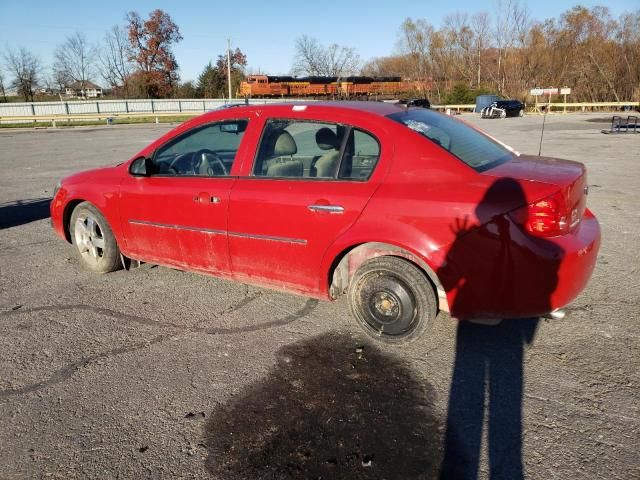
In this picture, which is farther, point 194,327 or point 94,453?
point 194,327

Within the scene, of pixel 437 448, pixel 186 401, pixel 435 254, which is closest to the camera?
pixel 437 448

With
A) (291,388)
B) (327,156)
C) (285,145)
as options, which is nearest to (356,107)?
(327,156)

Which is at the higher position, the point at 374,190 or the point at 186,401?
the point at 374,190

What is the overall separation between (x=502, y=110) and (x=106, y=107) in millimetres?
36411

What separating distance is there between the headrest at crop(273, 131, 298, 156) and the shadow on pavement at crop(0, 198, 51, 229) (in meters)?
5.25

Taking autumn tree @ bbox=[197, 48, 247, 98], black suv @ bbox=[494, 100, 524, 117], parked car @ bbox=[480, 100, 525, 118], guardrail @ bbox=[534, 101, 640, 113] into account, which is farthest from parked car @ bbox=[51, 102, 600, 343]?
autumn tree @ bbox=[197, 48, 247, 98]

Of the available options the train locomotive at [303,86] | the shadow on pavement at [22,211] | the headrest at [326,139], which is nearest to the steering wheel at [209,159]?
the headrest at [326,139]

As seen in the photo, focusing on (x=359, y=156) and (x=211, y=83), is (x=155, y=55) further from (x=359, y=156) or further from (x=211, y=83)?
(x=359, y=156)

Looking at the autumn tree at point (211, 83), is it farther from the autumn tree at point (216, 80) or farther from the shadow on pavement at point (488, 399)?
the shadow on pavement at point (488, 399)

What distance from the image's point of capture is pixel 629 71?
46469 mm

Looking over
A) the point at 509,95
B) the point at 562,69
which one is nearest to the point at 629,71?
the point at 562,69

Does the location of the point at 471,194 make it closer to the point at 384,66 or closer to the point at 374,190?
the point at 374,190

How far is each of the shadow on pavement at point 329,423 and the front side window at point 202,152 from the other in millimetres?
1738

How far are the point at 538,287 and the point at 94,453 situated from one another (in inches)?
104
